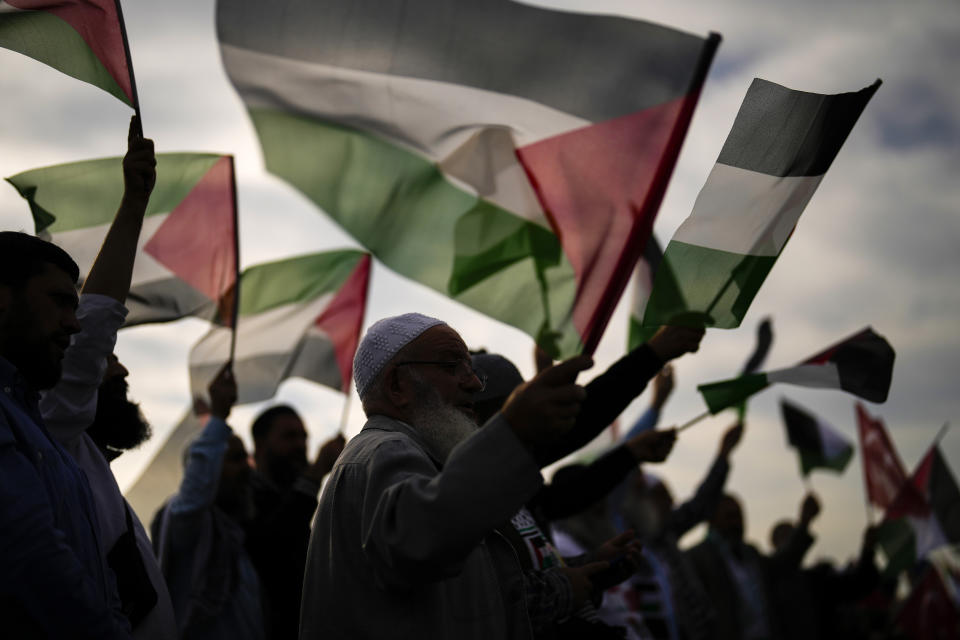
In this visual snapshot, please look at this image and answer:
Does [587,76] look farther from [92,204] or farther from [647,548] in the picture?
[647,548]

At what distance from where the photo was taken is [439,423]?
3057mm

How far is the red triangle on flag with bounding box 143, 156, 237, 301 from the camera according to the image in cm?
586

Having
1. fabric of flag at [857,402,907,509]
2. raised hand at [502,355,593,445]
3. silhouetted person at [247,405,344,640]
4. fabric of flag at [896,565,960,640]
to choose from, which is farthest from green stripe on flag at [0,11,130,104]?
fabric of flag at [896,565,960,640]

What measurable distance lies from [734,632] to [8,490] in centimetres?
716

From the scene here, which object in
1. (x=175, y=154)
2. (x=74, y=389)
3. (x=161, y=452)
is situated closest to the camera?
(x=74, y=389)

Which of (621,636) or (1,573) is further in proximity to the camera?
(621,636)

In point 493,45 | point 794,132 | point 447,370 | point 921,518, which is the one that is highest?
point 794,132

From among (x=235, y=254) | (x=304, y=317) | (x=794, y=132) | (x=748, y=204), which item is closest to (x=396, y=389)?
(x=748, y=204)

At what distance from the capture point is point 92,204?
521cm

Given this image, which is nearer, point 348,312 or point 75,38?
point 75,38

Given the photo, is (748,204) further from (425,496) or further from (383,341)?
(425,496)

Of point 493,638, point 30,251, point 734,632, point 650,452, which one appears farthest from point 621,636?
point 734,632

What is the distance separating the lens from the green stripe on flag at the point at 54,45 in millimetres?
4074

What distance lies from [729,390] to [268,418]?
3.03m
